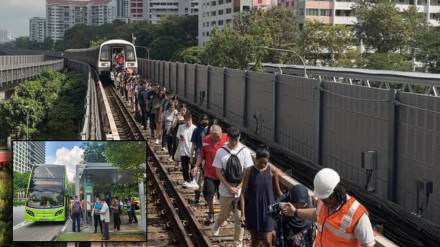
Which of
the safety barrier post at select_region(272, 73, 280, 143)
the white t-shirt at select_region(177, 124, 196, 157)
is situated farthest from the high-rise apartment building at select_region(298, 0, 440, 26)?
the white t-shirt at select_region(177, 124, 196, 157)

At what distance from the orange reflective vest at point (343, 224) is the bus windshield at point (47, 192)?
1870mm

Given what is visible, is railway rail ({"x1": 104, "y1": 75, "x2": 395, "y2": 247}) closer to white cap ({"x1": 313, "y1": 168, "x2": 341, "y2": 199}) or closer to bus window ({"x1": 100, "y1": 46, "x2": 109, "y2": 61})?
white cap ({"x1": 313, "y1": 168, "x2": 341, "y2": 199})

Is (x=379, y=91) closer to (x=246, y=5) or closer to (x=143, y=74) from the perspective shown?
(x=143, y=74)

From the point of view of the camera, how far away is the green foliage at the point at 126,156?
5.11 metres

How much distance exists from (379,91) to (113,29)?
15995 centimetres

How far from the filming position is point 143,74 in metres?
59.0

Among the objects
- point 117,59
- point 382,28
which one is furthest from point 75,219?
point 382,28

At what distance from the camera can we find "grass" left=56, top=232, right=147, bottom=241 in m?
5.17

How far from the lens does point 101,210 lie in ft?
16.9

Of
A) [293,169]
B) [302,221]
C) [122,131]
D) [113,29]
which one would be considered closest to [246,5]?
[113,29]

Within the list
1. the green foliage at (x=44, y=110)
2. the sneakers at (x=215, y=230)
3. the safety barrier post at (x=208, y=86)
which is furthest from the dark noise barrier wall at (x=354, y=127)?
the green foliage at (x=44, y=110)

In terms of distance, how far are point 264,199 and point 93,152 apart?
2.62 m

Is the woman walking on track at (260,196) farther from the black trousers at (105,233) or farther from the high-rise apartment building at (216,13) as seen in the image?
the high-rise apartment building at (216,13)

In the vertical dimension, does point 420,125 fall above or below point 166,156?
above
